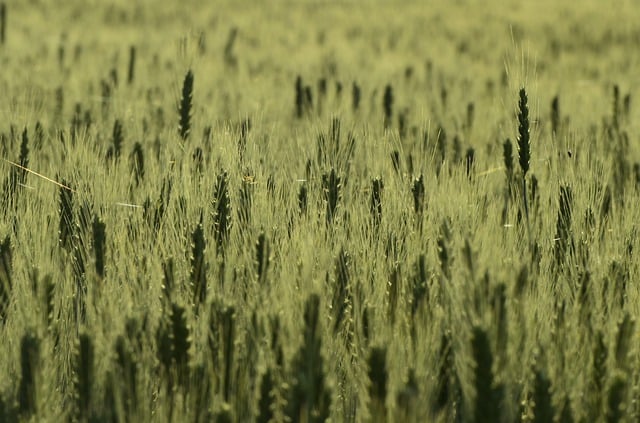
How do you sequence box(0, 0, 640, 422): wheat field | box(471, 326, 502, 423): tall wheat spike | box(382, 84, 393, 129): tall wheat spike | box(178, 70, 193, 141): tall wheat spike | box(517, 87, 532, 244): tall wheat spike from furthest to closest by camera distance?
box(382, 84, 393, 129): tall wheat spike → box(178, 70, 193, 141): tall wheat spike → box(517, 87, 532, 244): tall wheat spike → box(0, 0, 640, 422): wheat field → box(471, 326, 502, 423): tall wheat spike

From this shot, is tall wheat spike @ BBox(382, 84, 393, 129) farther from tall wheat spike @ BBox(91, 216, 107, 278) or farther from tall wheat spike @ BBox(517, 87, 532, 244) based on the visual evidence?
tall wheat spike @ BBox(91, 216, 107, 278)

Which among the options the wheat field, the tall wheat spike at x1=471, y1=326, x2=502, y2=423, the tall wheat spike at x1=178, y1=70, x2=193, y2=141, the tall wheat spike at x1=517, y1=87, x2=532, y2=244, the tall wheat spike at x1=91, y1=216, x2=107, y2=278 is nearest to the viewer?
the tall wheat spike at x1=471, y1=326, x2=502, y2=423

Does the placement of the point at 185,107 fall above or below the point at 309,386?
above

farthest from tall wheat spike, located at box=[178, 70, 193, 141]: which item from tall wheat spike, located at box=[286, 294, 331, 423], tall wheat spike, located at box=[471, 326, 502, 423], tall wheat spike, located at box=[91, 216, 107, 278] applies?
tall wheat spike, located at box=[471, 326, 502, 423]

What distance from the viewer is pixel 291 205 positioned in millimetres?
2422

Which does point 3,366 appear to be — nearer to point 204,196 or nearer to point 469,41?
point 204,196

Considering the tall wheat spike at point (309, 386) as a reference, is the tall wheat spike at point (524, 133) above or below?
above

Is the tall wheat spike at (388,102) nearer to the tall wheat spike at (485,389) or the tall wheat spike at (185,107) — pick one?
the tall wheat spike at (185,107)

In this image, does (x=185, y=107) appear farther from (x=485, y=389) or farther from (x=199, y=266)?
(x=485, y=389)

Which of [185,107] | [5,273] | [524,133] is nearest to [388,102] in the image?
[185,107]

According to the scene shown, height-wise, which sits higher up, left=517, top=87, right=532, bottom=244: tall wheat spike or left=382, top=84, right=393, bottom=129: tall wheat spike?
left=382, top=84, right=393, bottom=129: tall wheat spike

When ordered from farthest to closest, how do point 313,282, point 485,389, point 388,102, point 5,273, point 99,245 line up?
point 388,102, point 99,245, point 5,273, point 313,282, point 485,389

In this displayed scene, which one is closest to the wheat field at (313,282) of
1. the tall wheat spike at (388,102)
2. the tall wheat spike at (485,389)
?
the tall wheat spike at (485,389)

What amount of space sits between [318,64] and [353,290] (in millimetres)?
4666
